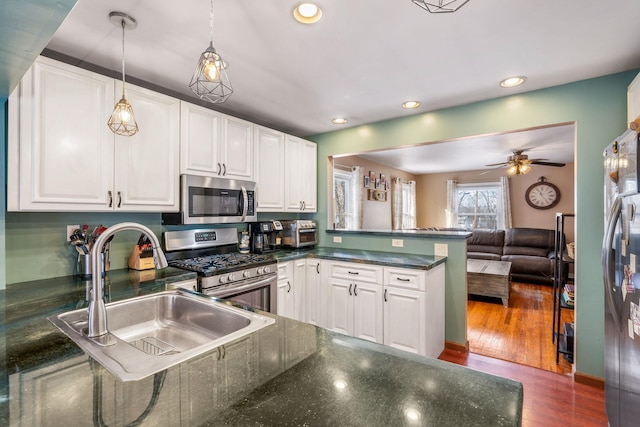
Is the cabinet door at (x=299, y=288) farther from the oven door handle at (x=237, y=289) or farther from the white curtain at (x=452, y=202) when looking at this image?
the white curtain at (x=452, y=202)

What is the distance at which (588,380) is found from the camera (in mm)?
2271

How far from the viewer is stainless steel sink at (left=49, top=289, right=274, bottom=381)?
3.23 ft

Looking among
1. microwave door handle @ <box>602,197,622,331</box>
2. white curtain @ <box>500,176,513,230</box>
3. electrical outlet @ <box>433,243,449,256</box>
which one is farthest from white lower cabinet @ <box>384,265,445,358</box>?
white curtain @ <box>500,176,513,230</box>

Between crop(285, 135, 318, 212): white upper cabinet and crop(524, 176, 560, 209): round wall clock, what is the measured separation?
565cm

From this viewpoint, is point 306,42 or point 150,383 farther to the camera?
point 306,42

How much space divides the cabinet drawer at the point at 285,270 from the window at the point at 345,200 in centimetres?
240

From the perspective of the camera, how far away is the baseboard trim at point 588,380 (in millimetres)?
2230

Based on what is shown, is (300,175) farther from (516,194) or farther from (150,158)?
(516,194)

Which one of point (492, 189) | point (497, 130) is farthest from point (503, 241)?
point (497, 130)

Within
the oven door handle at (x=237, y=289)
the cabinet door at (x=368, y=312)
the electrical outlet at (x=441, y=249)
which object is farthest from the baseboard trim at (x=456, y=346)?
the oven door handle at (x=237, y=289)

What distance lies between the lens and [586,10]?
4.98ft

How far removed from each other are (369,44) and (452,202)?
6603 millimetres

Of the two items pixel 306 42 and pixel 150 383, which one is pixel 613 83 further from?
pixel 150 383

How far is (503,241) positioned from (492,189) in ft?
5.06
